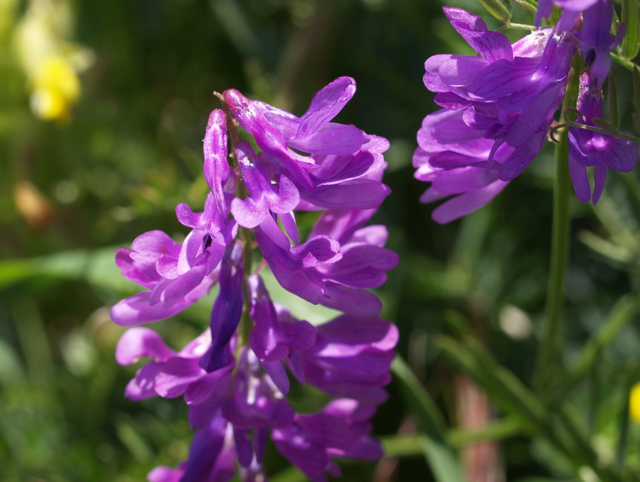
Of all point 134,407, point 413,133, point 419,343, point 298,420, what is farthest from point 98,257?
point 413,133

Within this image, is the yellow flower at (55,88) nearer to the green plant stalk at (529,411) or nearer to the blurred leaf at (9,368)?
the blurred leaf at (9,368)

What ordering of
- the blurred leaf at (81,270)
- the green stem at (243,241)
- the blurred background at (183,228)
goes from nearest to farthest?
1. the green stem at (243,241)
2. the blurred leaf at (81,270)
3. the blurred background at (183,228)

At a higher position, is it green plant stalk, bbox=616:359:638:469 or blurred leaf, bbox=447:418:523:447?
green plant stalk, bbox=616:359:638:469

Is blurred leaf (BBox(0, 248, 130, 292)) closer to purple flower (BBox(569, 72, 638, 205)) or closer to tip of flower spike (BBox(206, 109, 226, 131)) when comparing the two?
tip of flower spike (BBox(206, 109, 226, 131))

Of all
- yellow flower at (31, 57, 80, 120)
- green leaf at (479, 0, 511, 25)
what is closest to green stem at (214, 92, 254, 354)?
green leaf at (479, 0, 511, 25)

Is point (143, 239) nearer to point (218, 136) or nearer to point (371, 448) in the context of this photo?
point (218, 136)

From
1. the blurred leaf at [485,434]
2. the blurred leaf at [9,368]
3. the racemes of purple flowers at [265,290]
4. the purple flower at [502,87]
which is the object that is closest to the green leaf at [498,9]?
the purple flower at [502,87]

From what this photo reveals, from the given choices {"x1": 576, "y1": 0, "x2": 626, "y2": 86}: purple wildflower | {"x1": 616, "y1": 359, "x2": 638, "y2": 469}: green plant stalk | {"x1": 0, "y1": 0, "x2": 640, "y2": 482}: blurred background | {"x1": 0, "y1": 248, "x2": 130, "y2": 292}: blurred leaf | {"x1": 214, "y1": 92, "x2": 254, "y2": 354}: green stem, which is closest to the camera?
{"x1": 576, "y1": 0, "x2": 626, "y2": 86}: purple wildflower
